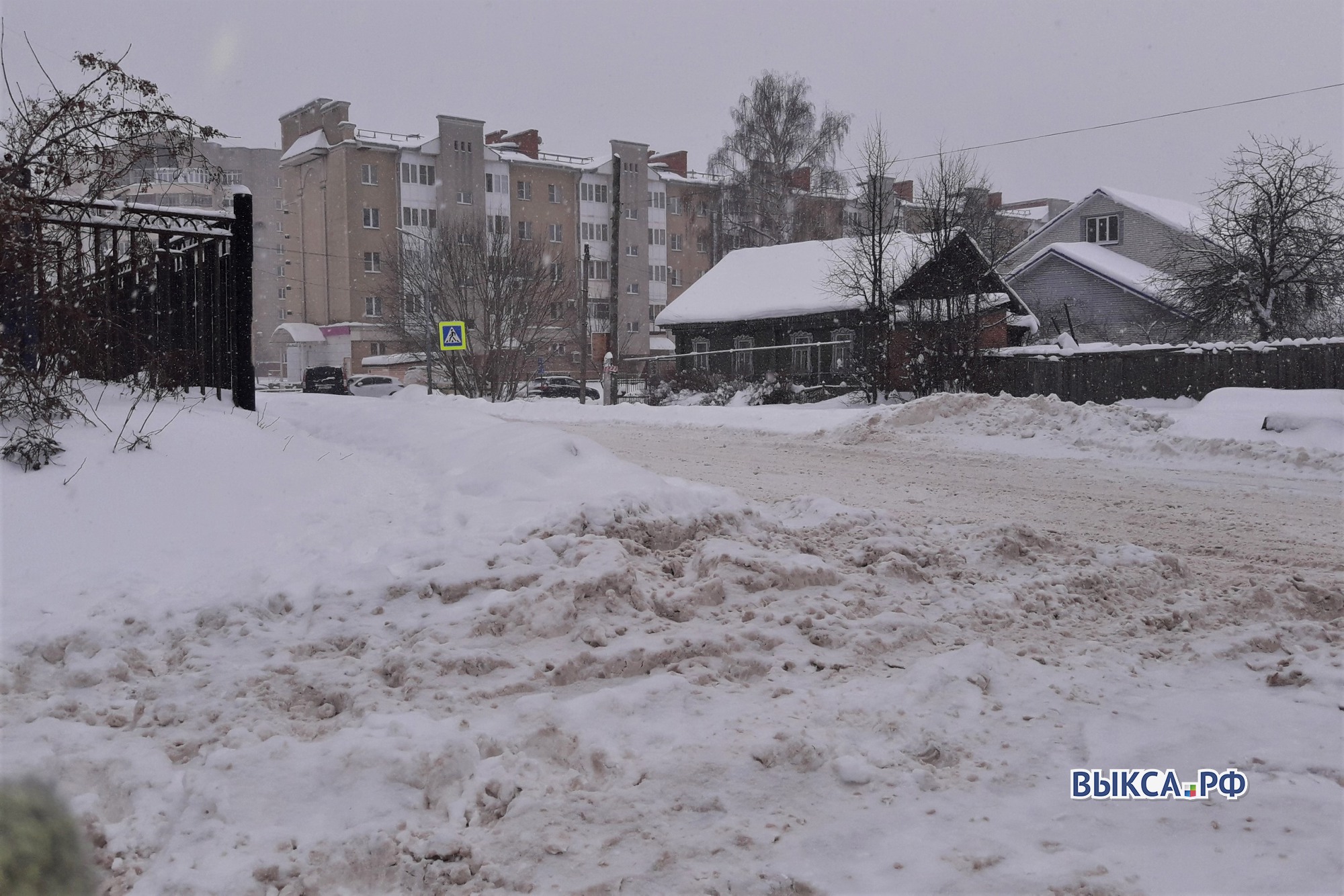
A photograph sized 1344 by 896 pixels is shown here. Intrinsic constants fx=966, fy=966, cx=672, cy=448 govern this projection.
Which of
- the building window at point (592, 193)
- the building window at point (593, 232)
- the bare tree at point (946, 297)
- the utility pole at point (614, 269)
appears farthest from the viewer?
the building window at point (593, 232)

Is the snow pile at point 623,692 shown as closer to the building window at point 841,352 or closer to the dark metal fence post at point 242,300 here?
the dark metal fence post at point 242,300

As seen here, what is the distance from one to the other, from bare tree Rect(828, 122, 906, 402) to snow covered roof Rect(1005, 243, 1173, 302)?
13458 millimetres

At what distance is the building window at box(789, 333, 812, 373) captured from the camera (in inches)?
1345

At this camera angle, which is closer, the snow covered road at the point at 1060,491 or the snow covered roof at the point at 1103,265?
the snow covered road at the point at 1060,491

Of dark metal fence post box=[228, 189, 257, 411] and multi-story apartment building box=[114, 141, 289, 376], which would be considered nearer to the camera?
dark metal fence post box=[228, 189, 257, 411]

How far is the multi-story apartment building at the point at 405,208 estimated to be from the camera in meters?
63.4

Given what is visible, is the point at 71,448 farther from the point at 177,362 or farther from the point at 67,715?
the point at 67,715

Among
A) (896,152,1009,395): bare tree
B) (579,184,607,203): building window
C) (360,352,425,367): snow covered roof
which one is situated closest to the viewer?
(896,152,1009,395): bare tree

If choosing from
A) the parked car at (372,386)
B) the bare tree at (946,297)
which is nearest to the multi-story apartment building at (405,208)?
the parked car at (372,386)

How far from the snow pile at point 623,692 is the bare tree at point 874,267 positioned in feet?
63.8

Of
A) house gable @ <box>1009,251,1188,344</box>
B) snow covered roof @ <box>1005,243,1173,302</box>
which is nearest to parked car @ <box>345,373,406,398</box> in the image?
snow covered roof @ <box>1005,243,1173,302</box>

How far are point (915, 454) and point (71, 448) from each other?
391 inches

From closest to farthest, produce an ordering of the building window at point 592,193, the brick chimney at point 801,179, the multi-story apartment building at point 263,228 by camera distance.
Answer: the brick chimney at point 801,179
the building window at point 592,193
the multi-story apartment building at point 263,228

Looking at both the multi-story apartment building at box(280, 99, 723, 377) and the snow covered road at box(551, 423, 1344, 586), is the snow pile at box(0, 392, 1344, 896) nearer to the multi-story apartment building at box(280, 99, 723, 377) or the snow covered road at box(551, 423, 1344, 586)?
the snow covered road at box(551, 423, 1344, 586)
